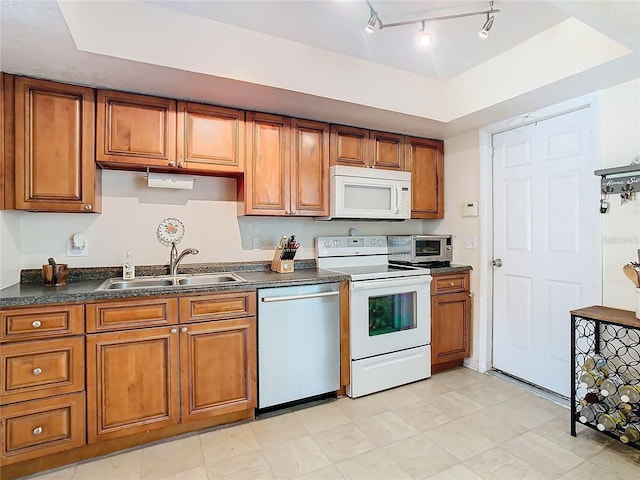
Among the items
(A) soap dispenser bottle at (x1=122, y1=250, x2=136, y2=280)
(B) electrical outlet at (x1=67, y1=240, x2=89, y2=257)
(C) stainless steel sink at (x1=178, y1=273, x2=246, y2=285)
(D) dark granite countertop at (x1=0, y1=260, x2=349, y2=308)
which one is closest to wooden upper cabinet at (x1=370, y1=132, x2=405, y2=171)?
(D) dark granite countertop at (x1=0, y1=260, x2=349, y2=308)

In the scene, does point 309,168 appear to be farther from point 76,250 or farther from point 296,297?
point 76,250

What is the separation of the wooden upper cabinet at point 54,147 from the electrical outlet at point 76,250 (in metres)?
0.32

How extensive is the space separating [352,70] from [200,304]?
6.11ft

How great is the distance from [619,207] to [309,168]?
205 cm

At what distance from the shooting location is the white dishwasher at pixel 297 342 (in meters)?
2.25

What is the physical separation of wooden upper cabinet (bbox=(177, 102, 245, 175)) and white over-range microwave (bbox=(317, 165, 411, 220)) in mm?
774

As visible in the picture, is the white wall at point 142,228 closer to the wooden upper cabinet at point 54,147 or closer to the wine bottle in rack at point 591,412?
the wooden upper cabinet at point 54,147

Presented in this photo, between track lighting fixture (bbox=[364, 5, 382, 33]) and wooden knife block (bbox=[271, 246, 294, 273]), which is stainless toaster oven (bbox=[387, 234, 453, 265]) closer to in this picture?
wooden knife block (bbox=[271, 246, 294, 273])

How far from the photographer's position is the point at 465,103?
2.66 meters

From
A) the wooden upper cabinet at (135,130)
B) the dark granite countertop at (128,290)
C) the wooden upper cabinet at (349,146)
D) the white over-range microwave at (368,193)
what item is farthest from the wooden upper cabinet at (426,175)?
the wooden upper cabinet at (135,130)

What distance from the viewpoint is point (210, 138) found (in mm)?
2379

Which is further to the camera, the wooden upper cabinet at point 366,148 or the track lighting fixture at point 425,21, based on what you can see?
the wooden upper cabinet at point 366,148

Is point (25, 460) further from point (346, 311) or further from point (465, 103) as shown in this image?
point (465, 103)

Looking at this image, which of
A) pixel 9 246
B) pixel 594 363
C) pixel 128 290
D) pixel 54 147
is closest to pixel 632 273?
pixel 594 363
